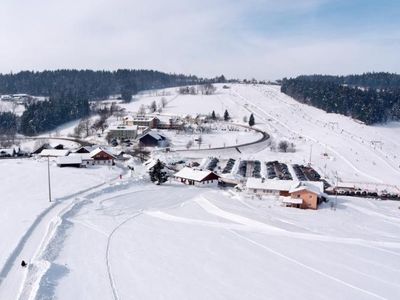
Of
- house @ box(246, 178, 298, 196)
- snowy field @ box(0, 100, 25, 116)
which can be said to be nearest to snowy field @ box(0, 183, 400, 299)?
house @ box(246, 178, 298, 196)

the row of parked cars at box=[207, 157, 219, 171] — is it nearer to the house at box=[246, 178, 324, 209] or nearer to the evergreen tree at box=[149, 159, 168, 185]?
the evergreen tree at box=[149, 159, 168, 185]

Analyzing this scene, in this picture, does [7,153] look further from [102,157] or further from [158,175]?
[158,175]

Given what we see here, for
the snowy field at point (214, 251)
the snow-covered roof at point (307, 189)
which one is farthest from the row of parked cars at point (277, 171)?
the snowy field at point (214, 251)

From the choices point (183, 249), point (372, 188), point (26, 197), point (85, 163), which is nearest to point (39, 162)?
point (85, 163)

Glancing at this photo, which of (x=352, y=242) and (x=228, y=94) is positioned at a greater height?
(x=228, y=94)

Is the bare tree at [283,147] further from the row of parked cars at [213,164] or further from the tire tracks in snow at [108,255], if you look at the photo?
the tire tracks in snow at [108,255]

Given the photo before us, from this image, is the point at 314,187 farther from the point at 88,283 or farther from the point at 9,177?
the point at 9,177
